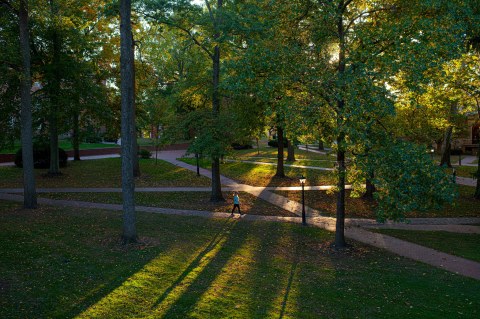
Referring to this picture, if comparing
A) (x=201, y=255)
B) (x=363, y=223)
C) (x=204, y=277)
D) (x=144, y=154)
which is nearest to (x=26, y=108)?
(x=201, y=255)

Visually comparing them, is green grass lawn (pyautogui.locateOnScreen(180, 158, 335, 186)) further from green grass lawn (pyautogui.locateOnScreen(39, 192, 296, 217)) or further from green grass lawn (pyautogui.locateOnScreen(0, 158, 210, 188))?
green grass lawn (pyautogui.locateOnScreen(39, 192, 296, 217))

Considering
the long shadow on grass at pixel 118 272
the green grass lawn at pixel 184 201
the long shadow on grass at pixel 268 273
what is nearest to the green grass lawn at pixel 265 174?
the green grass lawn at pixel 184 201

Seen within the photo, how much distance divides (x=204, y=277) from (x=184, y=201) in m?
10.4

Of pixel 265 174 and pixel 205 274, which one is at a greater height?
pixel 265 174

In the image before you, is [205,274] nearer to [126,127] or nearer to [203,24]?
[126,127]

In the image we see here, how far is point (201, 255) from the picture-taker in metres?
11.3

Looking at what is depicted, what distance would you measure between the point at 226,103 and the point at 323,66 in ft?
42.0

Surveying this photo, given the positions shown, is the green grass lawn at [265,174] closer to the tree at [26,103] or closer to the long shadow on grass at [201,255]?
the long shadow on grass at [201,255]

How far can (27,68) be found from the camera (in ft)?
49.4

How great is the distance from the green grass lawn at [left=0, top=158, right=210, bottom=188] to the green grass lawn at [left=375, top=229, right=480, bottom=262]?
505 inches

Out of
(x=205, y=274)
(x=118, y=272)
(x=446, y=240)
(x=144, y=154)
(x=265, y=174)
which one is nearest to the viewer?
(x=118, y=272)

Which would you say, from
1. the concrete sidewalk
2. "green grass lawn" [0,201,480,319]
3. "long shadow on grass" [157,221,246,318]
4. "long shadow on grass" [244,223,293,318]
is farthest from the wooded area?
"long shadow on grass" [157,221,246,318]

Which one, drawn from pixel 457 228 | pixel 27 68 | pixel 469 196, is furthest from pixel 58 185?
pixel 469 196

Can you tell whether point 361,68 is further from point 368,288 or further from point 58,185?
point 58,185
